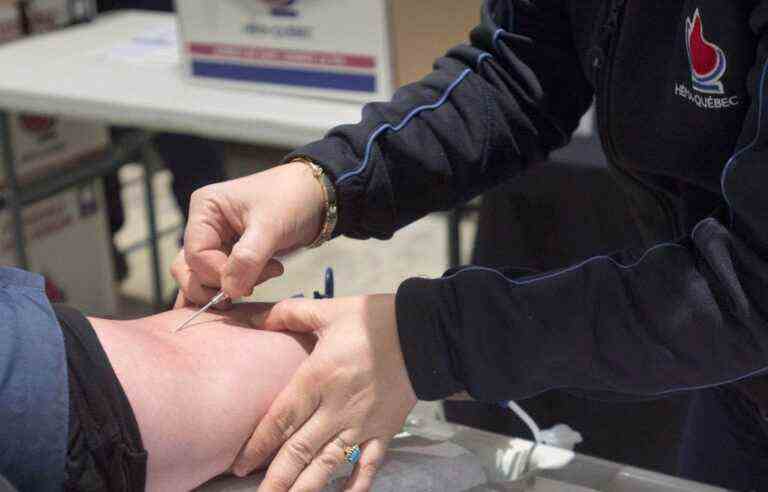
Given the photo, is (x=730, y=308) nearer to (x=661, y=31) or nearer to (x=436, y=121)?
(x=661, y=31)

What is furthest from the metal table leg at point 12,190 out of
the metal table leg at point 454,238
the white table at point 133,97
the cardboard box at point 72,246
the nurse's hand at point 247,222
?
the nurse's hand at point 247,222

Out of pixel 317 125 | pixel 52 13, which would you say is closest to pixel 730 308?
pixel 317 125

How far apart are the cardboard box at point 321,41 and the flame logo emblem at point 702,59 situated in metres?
0.87

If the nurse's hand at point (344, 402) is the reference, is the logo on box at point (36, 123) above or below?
below

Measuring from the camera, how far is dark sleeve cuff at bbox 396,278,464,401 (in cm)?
75

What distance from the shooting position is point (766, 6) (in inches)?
27.3

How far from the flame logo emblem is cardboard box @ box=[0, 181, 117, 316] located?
1814mm

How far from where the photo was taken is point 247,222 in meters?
0.94

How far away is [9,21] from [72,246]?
0.59 m

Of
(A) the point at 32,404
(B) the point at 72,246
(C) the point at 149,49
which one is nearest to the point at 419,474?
(A) the point at 32,404

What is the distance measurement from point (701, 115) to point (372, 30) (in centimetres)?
94

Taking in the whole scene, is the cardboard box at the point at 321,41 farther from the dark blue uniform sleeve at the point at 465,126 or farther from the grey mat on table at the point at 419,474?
the grey mat on table at the point at 419,474

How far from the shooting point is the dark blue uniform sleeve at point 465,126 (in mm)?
978

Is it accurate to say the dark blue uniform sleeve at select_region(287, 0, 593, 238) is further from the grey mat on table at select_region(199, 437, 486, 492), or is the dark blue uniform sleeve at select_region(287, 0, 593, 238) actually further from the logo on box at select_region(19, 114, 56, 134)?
the logo on box at select_region(19, 114, 56, 134)
